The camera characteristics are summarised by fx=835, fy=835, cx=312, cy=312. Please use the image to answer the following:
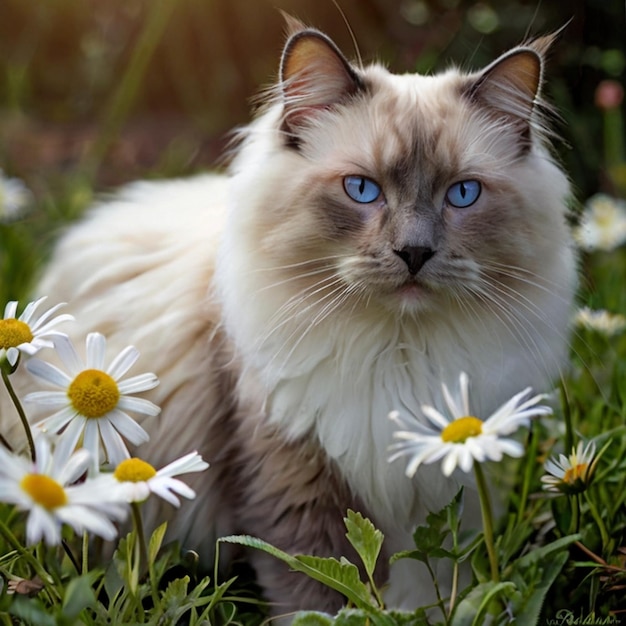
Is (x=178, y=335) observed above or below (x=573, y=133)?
below

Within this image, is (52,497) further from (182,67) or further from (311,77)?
(182,67)

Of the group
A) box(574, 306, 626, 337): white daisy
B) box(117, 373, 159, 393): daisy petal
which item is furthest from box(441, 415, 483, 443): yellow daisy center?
box(574, 306, 626, 337): white daisy

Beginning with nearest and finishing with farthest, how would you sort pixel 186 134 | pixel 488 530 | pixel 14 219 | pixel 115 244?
pixel 488 530, pixel 115 244, pixel 14 219, pixel 186 134

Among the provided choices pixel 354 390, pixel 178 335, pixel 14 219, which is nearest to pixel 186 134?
pixel 14 219

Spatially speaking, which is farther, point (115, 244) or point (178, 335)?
point (115, 244)

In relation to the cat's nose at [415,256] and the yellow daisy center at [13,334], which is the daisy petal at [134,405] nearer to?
the yellow daisy center at [13,334]

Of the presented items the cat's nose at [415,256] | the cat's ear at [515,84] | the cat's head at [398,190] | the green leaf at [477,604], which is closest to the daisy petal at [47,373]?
the cat's head at [398,190]

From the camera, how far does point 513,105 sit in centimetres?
159

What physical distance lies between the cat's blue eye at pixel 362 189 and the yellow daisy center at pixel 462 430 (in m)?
0.52

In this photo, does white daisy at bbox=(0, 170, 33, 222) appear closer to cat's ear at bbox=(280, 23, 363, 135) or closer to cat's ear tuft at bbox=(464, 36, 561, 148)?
cat's ear at bbox=(280, 23, 363, 135)

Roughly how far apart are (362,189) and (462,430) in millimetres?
554

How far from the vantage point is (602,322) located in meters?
2.27

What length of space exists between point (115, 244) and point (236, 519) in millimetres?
735

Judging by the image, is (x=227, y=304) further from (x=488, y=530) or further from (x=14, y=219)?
(x=14, y=219)
